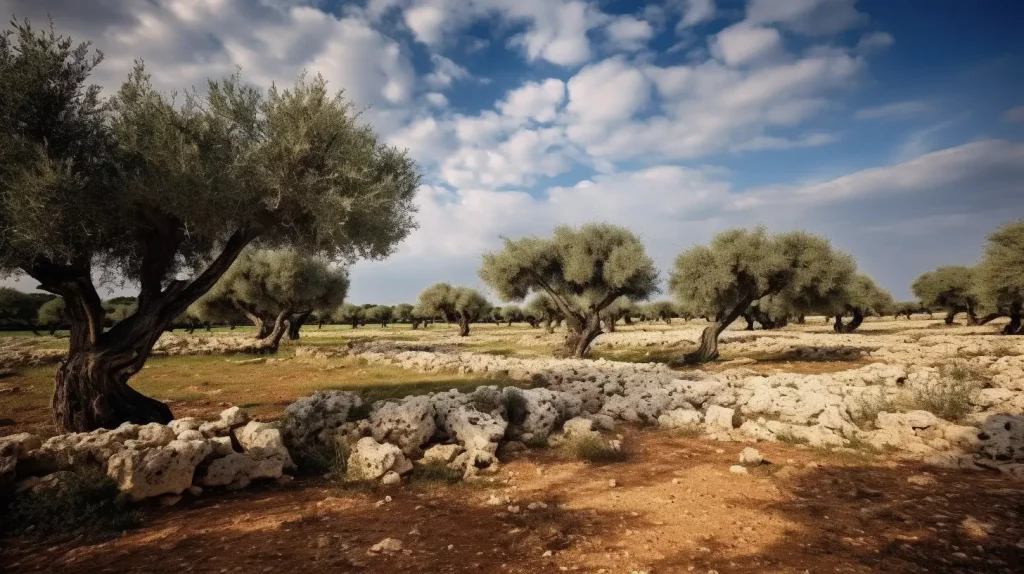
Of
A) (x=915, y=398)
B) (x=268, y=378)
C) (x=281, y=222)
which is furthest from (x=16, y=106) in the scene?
(x=915, y=398)

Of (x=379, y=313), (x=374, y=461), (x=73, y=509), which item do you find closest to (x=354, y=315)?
(x=379, y=313)

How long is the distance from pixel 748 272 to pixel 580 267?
867 cm

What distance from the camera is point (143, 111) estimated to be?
385 inches

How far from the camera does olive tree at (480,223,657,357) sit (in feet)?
81.4

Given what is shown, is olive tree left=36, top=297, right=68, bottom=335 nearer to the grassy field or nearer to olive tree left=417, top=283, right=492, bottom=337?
olive tree left=417, top=283, right=492, bottom=337

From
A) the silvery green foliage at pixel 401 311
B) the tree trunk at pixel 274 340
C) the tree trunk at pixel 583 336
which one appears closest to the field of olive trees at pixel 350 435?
the tree trunk at pixel 583 336

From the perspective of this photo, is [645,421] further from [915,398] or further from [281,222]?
[281,222]

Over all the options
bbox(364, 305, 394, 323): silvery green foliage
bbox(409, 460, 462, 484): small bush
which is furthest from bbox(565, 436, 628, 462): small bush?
bbox(364, 305, 394, 323): silvery green foliage

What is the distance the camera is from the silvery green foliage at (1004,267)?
2898 cm

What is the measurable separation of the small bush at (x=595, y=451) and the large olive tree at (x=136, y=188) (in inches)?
272

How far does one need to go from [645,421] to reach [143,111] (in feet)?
43.8

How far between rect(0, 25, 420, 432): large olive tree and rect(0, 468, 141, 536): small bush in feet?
13.6

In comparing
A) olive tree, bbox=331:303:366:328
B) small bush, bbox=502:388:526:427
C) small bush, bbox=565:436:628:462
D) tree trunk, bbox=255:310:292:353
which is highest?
olive tree, bbox=331:303:366:328

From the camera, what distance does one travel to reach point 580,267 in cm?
2489
